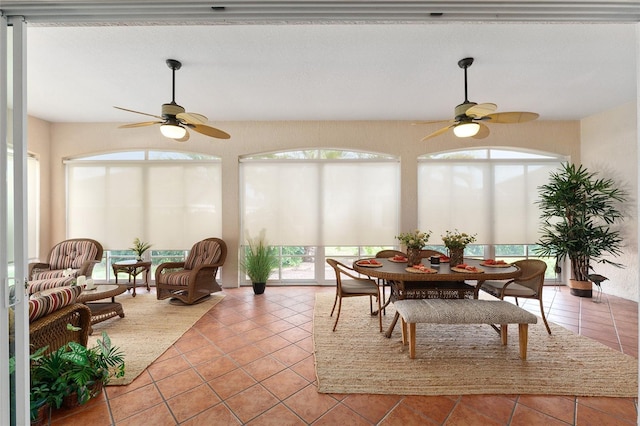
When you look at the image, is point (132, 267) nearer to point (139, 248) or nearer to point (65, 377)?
point (139, 248)

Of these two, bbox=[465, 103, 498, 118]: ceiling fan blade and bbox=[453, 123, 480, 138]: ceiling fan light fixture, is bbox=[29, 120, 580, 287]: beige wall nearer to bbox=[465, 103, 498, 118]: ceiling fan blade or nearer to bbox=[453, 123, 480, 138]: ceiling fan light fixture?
bbox=[453, 123, 480, 138]: ceiling fan light fixture

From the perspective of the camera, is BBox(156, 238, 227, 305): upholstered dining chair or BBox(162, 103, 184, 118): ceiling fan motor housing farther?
BBox(156, 238, 227, 305): upholstered dining chair

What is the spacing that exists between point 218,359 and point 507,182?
16.7ft

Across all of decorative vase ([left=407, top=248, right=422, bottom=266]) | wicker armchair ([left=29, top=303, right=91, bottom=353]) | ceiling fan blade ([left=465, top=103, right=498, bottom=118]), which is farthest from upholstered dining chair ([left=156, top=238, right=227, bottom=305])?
ceiling fan blade ([left=465, top=103, right=498, bottom=118])

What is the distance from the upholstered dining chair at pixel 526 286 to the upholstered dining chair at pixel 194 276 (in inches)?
145

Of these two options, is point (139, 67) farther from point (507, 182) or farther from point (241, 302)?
point (507, 182)

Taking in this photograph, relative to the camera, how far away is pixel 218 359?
2.34 m

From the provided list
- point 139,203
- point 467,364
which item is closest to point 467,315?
point 467,364

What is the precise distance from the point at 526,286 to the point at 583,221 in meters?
1.90

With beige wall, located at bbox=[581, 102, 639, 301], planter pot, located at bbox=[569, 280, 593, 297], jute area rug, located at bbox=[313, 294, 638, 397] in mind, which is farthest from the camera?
planter pot, located at bbox=[569, 280, 593, 297]

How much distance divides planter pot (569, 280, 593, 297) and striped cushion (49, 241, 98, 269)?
746 cm

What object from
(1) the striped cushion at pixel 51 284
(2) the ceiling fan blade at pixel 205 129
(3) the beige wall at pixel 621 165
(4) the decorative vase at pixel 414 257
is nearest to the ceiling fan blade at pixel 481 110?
(4) the decorative vase at pixel 414 257

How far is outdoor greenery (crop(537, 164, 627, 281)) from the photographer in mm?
3869

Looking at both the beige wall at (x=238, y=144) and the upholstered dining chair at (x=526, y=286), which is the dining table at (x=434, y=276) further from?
the beige wall at (x=238, y=144)
